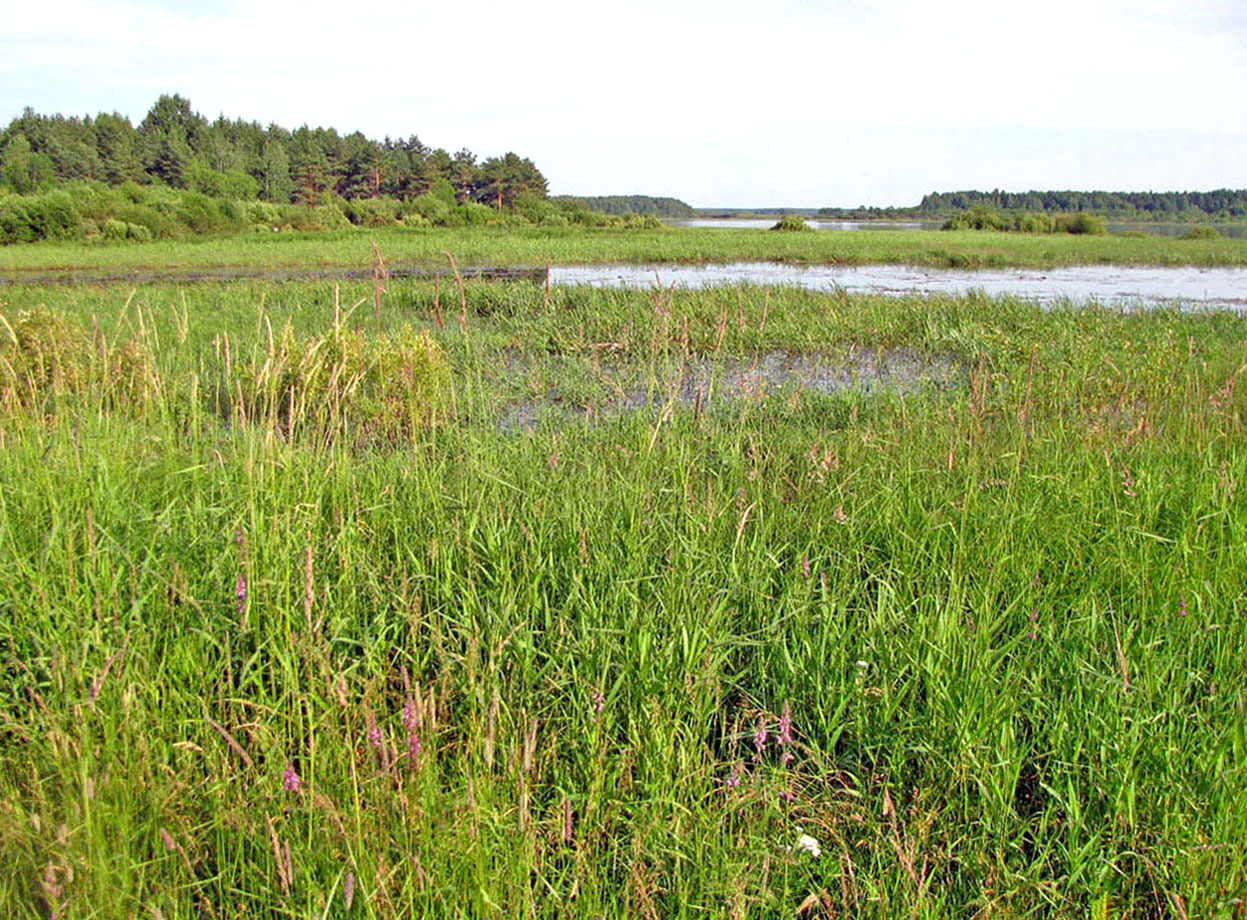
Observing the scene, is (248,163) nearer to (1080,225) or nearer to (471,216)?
(471,216)

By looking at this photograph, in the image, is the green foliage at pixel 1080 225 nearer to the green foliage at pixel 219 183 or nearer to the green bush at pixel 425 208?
the green bush at pixel 425 208

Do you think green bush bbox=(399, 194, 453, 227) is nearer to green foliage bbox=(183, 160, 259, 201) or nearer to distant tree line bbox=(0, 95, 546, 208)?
distant tree line bbox=(0, 95, 546, 208)

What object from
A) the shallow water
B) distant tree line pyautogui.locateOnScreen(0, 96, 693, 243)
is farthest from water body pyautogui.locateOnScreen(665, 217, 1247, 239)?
the shallow water

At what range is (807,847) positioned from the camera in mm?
2074

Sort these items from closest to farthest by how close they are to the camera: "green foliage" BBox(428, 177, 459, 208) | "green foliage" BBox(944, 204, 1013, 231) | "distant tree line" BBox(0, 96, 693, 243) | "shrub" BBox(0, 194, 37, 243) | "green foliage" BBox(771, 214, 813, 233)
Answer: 1. "shrub" BBox(0, 194, 37, 243)
2. "distant tree line" BBox(0, 96, 693, 243)
3. "green foliage" BBox(771, 214, 813, 233)
4. "green foliage" BBox(944, 204, 1013, 231)
5. "green foliage" BBox(428, 177, 459, 208)

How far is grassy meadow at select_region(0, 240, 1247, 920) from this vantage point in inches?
69.7

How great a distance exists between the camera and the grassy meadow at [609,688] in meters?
1.77

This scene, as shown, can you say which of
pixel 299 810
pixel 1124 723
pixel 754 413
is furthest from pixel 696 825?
pixel 754 413

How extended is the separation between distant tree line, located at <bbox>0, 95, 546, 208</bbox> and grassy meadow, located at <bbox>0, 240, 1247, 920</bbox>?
210 feet

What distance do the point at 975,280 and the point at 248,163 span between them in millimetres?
69067

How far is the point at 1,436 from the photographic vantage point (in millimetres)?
3393

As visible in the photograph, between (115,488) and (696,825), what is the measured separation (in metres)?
2.40

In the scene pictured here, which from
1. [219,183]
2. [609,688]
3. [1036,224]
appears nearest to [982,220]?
[1036,224]

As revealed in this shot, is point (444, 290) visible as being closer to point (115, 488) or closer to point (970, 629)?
point (115, 488)
